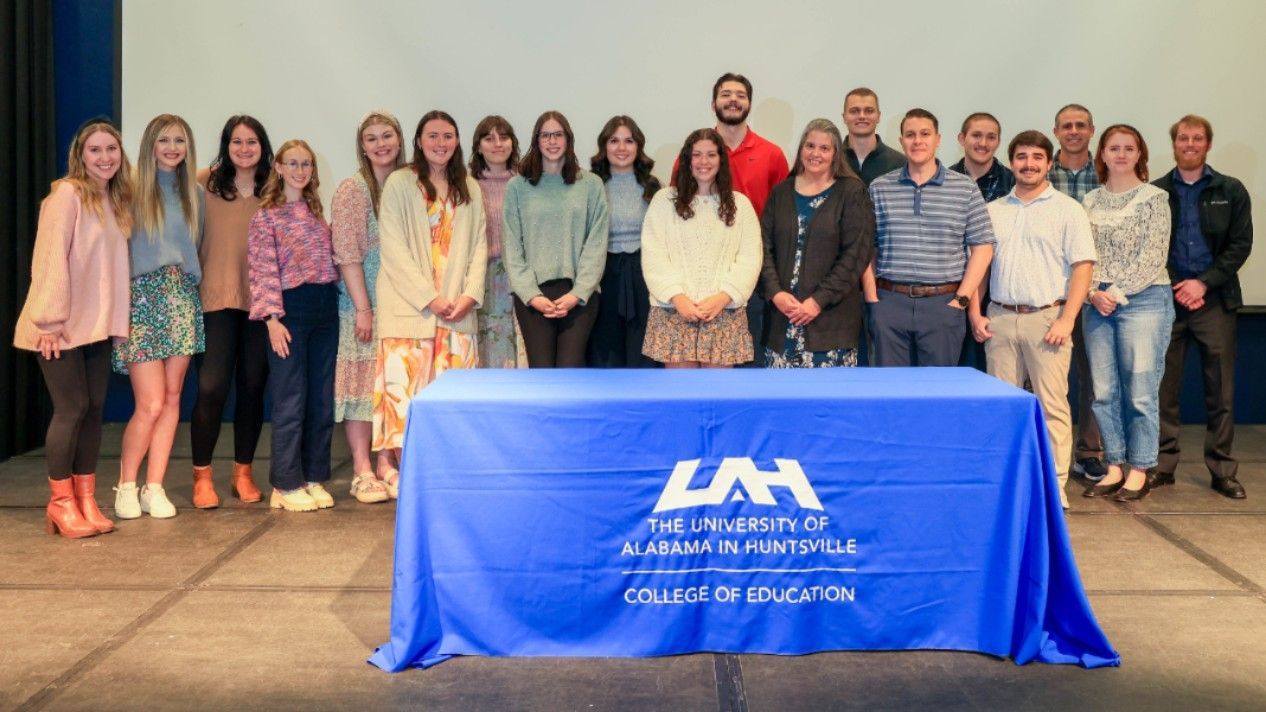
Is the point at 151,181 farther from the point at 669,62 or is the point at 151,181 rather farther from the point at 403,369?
the point at 669,62

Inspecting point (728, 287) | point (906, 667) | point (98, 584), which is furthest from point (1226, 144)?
point (98, 584)

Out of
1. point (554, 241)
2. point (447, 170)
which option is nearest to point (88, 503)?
point (447, 170)

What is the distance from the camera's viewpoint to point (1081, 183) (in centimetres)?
501

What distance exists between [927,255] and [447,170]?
1.82 metres

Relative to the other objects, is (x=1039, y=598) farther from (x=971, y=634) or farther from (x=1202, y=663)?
(x=1202, y=663)

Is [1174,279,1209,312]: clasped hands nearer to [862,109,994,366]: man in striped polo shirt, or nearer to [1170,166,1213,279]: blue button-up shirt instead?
[1170,166,1213,279]: blue button-up shirt

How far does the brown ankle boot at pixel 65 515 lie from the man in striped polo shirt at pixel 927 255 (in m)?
2.90

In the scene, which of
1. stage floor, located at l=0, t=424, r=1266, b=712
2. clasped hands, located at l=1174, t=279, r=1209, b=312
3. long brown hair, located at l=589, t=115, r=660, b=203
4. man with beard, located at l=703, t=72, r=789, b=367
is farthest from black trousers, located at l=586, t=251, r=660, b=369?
clasped hands, located at l=1174, t=279, r=1209, b=312

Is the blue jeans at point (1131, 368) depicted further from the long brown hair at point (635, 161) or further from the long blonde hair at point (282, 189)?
the long blonde hair at point (282, 189)

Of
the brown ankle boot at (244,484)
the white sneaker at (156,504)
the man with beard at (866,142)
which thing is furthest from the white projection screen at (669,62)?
the white sneaker at (156,504)

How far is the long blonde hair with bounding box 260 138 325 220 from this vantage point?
4453 mm

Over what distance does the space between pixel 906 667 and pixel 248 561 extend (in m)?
2.12

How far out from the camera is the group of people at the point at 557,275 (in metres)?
4.40

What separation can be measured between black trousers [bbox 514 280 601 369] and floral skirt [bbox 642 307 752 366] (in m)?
0.30
